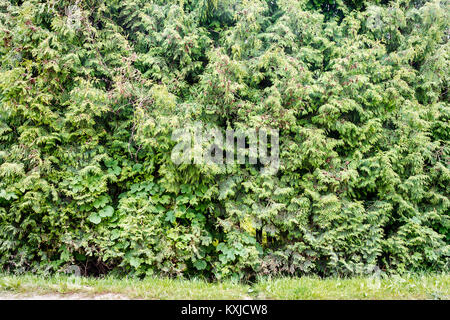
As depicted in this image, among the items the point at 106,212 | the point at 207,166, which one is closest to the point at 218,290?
the point at 207,166

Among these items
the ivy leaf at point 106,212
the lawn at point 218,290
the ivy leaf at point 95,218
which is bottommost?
the lawn at point 218,290

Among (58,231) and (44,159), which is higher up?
(44,159)

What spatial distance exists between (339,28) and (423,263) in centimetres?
462

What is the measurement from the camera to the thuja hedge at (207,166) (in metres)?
4.79

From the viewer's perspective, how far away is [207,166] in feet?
15.0

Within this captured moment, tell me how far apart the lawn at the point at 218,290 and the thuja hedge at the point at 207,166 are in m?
0.60

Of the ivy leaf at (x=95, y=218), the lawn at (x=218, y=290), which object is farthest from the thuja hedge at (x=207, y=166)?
the lawn at (x=218, y=290)

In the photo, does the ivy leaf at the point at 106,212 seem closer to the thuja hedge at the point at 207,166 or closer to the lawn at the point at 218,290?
the thuja hedge at the point at 207,166

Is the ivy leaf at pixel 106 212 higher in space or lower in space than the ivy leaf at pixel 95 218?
higher

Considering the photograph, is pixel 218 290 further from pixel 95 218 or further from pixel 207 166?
pixel 95 218

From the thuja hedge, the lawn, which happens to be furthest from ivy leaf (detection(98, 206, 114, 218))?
the lawn

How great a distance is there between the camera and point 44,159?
489 cm

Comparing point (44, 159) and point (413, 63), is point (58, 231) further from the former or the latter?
point (413, 63)

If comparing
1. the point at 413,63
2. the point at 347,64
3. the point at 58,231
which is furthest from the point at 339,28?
the point at 58,231
